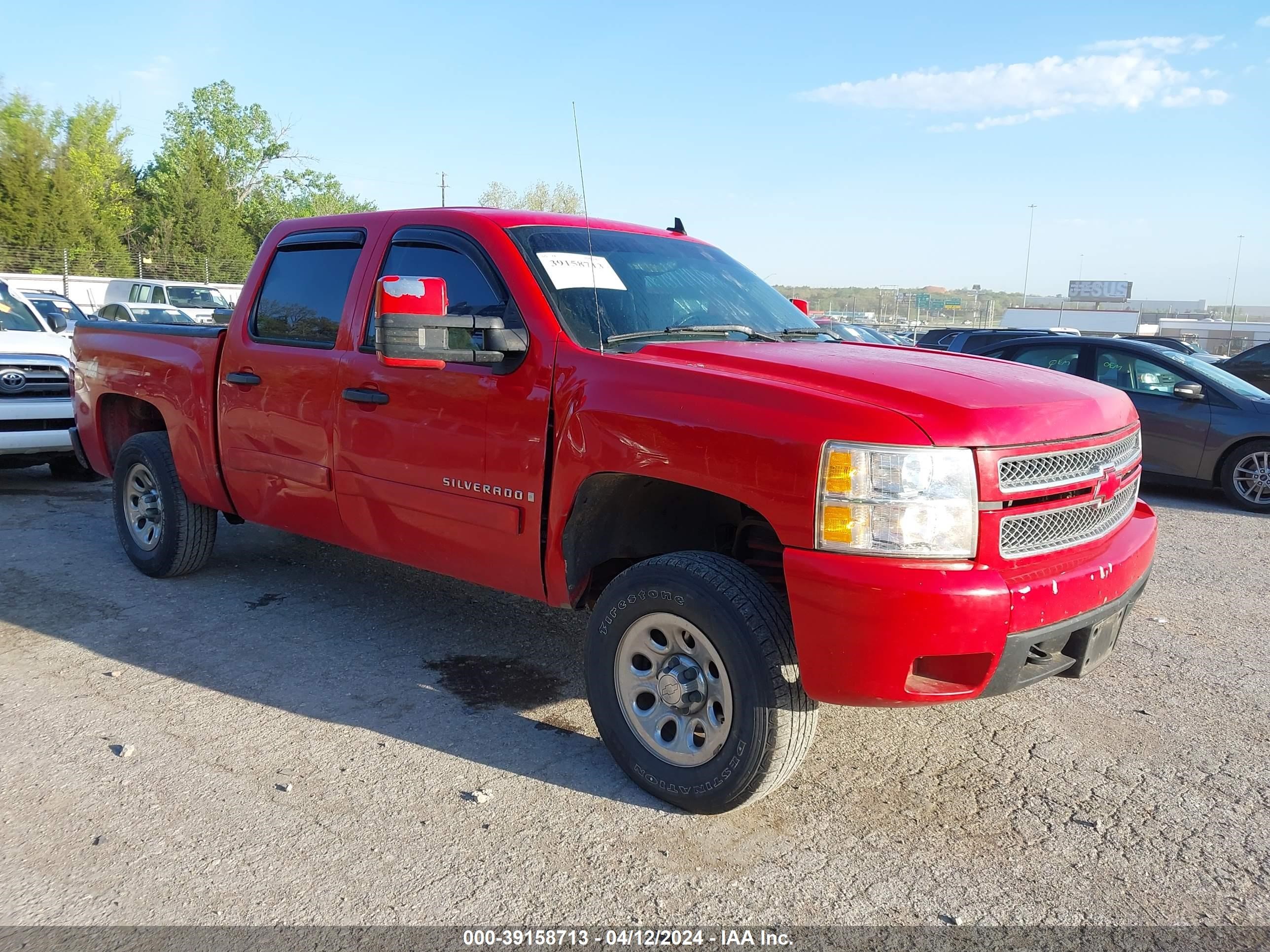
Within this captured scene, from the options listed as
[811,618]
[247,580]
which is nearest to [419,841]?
[811,618]

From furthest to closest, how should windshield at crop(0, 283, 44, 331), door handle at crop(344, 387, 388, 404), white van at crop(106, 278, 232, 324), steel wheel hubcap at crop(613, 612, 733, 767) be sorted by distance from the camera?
white van at crop(106, 278, 232, 324), windshield at crop(0, 283, 44, 331), door handle at crop(344, 387, 388, 404), steel wheel hubcap at crop(613, 612, 733, 767)

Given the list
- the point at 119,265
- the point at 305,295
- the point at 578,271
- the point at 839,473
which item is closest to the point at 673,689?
the point at 839,473

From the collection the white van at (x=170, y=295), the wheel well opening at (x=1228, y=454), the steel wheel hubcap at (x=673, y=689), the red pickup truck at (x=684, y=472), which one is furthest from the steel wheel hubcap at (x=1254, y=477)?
the white van at (x=170, y=295)

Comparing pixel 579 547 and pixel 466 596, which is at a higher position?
pixel 579 547

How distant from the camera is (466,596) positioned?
5.43 metres

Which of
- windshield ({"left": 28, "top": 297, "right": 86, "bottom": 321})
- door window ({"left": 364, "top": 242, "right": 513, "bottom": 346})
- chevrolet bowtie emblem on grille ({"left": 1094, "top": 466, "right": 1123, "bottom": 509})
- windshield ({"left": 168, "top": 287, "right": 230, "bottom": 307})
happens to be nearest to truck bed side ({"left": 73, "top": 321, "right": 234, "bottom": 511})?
door window ({"left": 364, "top": 242, "right": 513, "bottom": 346})

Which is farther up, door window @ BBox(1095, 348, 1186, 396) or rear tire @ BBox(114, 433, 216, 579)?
door window @ BBox(1095, 348, 1186, 396)

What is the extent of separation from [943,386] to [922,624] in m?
0.77

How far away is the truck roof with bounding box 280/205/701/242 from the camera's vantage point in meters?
4.02

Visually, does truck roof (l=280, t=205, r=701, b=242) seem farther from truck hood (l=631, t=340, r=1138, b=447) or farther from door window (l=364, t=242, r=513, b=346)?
truck hood (l=631, t=340, r=1138, b=447)

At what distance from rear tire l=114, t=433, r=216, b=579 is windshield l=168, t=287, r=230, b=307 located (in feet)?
76.2

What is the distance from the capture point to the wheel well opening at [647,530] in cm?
347

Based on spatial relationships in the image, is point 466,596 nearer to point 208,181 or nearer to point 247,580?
point 247,580

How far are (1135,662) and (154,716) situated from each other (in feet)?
14.2
